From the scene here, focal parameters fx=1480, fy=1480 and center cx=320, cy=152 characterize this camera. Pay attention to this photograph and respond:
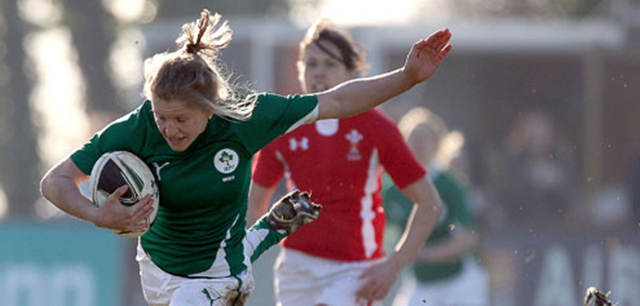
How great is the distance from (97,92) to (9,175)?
2388 millimetres

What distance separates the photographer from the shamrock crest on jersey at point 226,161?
22.0ft

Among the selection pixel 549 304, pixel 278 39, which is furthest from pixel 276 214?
pixel 278 39

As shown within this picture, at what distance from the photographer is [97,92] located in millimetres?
27312

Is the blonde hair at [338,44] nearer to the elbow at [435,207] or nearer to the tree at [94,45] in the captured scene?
the elbow at [435,207]

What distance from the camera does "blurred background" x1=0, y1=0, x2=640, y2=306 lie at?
13.0 metres

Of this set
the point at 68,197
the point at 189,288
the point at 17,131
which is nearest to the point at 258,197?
the point at 189,288

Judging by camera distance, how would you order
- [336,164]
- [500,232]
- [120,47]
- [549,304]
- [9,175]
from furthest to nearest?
[120,47]
[9,175]
[500,232]
[549,304]
[336,164]

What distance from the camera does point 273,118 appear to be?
676 cm

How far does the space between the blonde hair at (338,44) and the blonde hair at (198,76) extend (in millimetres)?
1400

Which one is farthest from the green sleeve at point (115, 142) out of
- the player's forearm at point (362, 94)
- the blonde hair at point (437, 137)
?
the blonde hair at point (437, 137)

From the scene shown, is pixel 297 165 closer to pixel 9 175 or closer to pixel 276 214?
pixel 276 214

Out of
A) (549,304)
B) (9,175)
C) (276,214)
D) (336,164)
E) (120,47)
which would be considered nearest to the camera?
(276,214)

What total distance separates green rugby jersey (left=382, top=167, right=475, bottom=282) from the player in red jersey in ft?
7.05

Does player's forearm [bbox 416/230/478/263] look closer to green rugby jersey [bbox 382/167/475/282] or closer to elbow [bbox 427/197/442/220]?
green rugby jersey [bbox 382/167/475/282]
